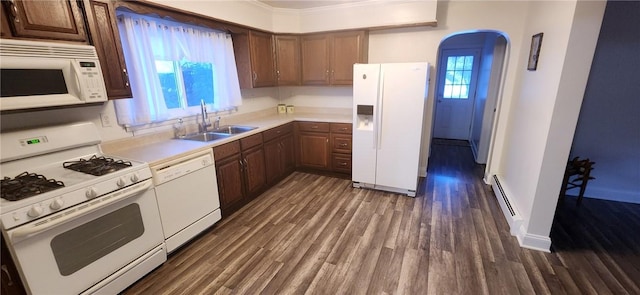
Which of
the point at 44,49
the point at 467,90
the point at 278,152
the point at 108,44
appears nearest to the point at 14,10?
the point at 44,49

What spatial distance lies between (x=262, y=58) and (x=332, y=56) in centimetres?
100

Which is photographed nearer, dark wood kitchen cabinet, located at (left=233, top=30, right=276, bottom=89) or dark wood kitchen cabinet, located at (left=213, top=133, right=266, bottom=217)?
dark wood kitchen cabinet, located at (left=213, top=133, right=266, bottom=217)

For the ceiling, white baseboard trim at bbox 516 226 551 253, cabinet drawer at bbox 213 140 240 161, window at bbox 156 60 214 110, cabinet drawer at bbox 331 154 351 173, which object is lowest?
white baseboard trim at bbox 516 226 551 253

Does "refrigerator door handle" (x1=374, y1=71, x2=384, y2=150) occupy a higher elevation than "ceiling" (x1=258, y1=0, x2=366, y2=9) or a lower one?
lower

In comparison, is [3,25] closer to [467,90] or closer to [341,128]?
[341,128]

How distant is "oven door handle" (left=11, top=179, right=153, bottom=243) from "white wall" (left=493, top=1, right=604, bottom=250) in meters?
3.10

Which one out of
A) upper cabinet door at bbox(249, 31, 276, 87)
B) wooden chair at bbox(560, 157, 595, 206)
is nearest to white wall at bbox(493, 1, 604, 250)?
wooden chair at bbox(560, 157, 595, 206)

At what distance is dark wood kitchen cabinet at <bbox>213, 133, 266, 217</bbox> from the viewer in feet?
8.80

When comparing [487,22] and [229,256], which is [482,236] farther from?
[487,22]

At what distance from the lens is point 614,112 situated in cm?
280

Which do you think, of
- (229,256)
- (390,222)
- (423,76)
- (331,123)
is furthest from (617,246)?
(229,256)

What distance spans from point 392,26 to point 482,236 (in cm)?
265

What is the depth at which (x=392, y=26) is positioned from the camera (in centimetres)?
340

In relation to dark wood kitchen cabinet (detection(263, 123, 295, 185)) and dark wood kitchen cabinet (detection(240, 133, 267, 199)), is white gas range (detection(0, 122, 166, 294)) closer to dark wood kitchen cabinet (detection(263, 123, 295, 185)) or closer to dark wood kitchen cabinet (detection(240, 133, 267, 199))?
dark wood kitchen cabinet (detection(240, 133, 267, 199))
